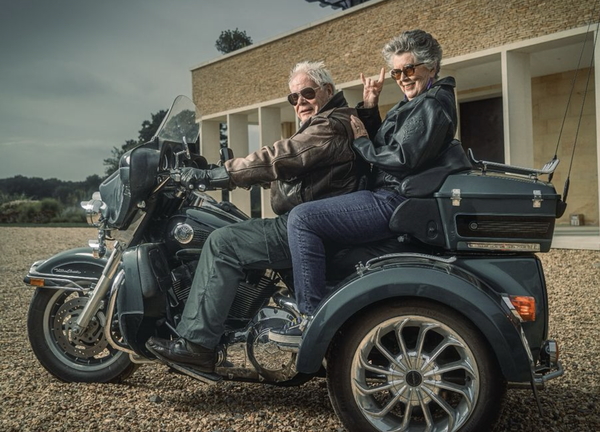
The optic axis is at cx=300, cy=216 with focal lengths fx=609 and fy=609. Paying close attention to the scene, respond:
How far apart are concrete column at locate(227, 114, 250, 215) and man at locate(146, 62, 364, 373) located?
20872mm

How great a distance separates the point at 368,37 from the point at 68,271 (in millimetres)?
15319

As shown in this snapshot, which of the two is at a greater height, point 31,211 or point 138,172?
point 138,172

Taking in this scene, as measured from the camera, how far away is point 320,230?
2799 mm

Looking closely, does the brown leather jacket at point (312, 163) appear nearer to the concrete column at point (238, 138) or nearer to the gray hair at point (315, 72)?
the gray hair at point (315, 72)

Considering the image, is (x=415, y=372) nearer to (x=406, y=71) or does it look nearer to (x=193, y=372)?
(x=193, y=372)

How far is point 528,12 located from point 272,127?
34.6ft

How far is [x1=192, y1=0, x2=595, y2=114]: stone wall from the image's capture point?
45.2 ft

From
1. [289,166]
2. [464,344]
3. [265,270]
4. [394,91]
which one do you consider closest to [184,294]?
[265,270]

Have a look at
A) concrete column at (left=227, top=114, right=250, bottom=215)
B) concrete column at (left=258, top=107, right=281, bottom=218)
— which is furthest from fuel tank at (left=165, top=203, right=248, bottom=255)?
concrete column at (left=227, top=114, right=250, bottom=215)

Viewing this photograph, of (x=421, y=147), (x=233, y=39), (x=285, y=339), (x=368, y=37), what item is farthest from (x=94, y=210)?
(x=233, y=39)

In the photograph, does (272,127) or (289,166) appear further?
(272,127)

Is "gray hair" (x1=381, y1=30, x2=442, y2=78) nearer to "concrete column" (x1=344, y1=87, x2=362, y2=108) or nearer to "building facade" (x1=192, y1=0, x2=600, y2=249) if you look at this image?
"building facade" (x1=192, y1=0, x2=600, y2=249)

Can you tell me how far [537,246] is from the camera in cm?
264

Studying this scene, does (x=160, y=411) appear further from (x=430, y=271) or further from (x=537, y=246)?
(x=537, y=246)
